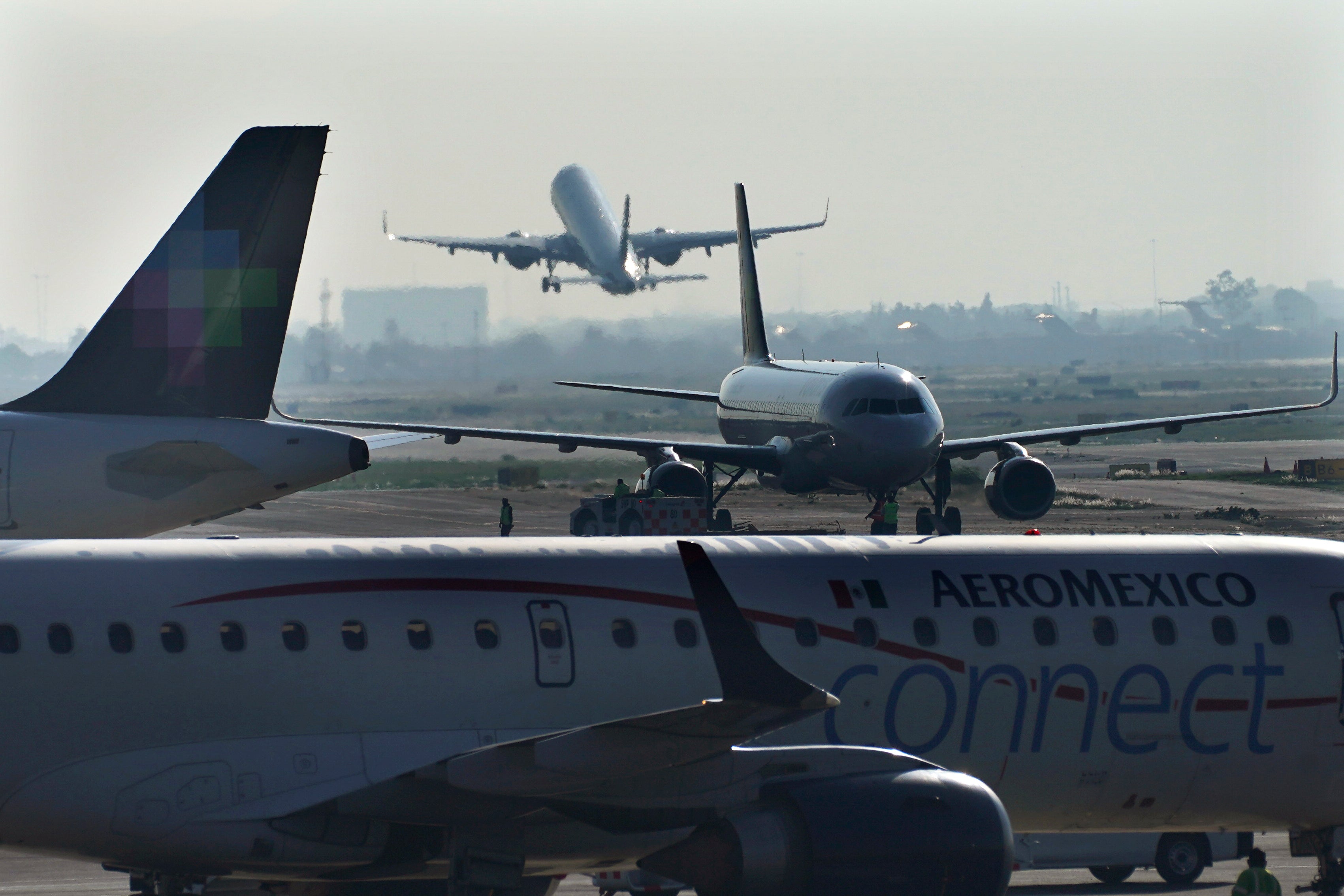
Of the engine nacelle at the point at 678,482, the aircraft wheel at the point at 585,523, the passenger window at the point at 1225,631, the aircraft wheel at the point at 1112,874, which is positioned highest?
the passenger window at the point at 1225,631

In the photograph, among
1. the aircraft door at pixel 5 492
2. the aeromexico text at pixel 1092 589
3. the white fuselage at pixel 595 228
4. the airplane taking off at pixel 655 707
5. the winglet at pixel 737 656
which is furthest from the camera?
the white fuselage at pixel 595 228

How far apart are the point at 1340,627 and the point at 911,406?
29961 mm

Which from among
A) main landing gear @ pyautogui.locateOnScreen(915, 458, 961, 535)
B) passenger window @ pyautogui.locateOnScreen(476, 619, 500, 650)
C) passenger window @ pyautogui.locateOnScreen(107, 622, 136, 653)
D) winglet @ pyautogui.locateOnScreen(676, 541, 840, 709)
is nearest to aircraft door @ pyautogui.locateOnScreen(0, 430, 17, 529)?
passenger window @ pyautogui.locateOnScreen(107, 622, 136, 653)

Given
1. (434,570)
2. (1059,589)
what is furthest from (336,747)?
(1059,589)

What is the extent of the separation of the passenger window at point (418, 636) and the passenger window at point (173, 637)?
2046mm

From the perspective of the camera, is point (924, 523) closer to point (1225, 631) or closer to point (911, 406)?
point (911, 406)

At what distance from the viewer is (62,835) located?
1550 centimetres

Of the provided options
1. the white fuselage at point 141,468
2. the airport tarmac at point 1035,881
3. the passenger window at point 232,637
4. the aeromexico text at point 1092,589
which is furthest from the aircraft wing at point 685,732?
the white fuselage at point 141,468

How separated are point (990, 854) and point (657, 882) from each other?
17.4 feet

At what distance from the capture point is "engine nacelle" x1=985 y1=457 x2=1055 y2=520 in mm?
49469

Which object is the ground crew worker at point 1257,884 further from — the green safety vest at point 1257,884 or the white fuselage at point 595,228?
the white fuselage at point 595,228

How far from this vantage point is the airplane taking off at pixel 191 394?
23156mm

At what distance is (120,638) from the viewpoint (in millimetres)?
15664

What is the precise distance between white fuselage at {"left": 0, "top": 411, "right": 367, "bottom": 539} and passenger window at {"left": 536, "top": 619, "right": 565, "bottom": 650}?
739 cm
